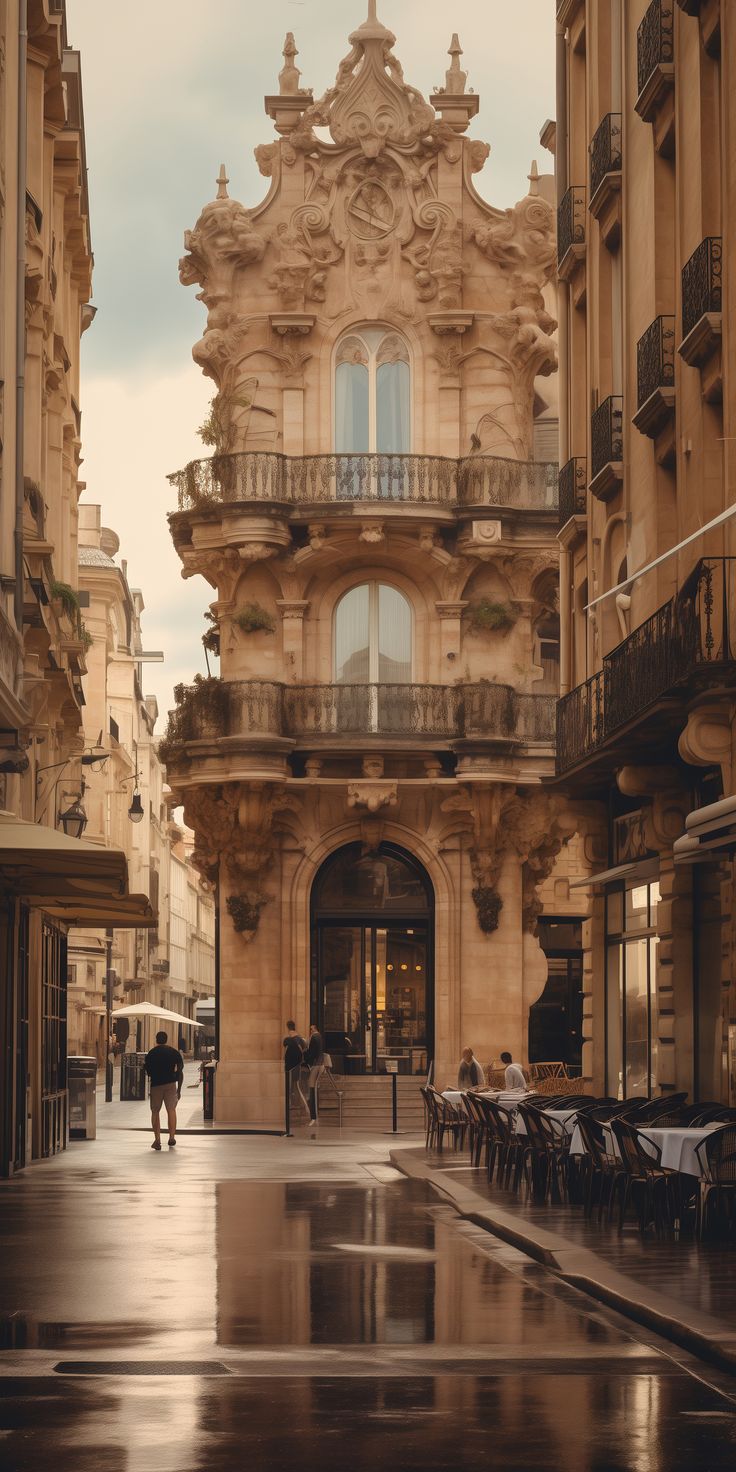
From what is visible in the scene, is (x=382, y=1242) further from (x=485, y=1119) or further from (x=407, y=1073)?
(x=407, y=1073)

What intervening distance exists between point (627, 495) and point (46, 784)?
1050 cm

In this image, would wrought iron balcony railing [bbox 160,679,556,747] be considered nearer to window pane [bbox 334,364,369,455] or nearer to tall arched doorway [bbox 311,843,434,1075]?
tall arched doorway [bbox 311,843,434,1075]

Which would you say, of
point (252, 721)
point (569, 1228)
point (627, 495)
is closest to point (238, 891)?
point (252, 721)

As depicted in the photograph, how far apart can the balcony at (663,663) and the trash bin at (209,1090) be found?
1679cm

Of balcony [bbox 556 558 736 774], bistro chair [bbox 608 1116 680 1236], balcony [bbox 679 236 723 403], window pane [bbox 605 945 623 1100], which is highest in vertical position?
balcony [bbox 679 236 723 403]

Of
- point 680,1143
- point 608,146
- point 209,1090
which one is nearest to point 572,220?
point 608,146

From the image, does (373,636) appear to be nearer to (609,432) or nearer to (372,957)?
(372,957)

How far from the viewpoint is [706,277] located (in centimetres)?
2170

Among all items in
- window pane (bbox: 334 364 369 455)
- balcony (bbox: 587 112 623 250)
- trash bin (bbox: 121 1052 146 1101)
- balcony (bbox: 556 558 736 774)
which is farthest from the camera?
trash bin (bbox: 121 1052 146 1101)

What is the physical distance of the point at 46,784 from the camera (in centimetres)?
3275

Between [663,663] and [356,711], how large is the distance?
20277 millimetres

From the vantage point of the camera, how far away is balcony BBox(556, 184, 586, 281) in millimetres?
30297

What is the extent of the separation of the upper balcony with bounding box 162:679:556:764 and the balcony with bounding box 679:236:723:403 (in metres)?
19.7

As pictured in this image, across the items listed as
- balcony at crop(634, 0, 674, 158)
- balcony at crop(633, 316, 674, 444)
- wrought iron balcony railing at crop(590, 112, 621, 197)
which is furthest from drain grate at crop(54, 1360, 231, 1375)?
wrought iron balcony railing at crop(590, 112, 621, 197)
